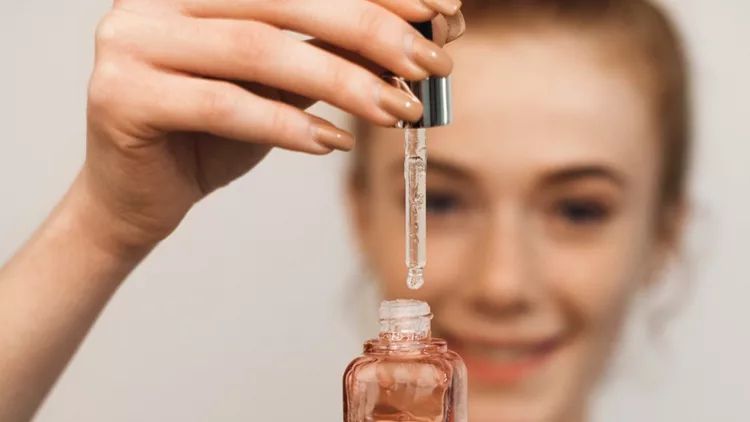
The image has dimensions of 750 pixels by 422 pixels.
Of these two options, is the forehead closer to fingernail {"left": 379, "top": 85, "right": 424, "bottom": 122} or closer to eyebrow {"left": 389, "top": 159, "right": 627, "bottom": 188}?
eyebrow {"left": 389, "top": 159, "right": 627, "bottom": 188}

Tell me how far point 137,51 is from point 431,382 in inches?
9.2

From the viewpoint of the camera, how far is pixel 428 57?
1.28 feet

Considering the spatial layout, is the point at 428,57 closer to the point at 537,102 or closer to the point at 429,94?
the point at 429,94

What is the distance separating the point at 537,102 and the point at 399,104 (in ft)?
1.16

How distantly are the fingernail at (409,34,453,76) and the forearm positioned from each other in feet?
0.78

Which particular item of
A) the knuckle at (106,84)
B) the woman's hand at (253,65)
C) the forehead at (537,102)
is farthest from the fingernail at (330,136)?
the forehead at (537,102)

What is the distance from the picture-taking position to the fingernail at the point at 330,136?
407 mm

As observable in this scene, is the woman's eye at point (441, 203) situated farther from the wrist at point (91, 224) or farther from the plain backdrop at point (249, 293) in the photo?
the wrist at point (91, 224)

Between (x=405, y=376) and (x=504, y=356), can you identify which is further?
(x=504, y=356)

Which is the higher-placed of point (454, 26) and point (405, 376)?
point (454, 26)

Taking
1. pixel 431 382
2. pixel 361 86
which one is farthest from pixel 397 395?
pixel 361 86

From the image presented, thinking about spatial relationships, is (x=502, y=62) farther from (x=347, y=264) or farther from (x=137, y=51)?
(x=137, y=51)

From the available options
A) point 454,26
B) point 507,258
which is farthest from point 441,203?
point 454,26

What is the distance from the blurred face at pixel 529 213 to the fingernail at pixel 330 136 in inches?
13.1
